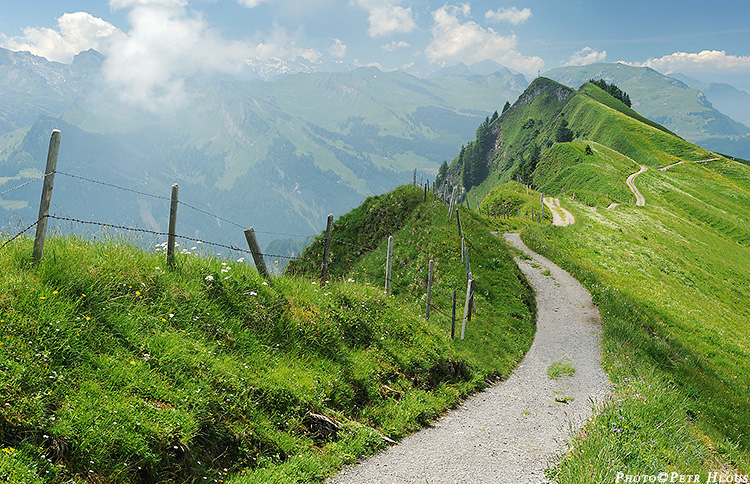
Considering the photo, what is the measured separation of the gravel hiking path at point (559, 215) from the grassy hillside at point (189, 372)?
4471 centimetres

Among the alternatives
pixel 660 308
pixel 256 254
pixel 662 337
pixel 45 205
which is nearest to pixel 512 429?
pixel 256 254

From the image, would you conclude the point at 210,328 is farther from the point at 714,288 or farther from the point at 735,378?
the point at 714,288

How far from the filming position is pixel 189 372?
7.83m

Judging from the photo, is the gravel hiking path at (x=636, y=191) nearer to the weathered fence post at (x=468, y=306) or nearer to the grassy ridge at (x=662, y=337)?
the grassy ridge at (x=662, y=337)

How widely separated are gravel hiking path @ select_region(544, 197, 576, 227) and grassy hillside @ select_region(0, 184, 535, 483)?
44710 millimetres

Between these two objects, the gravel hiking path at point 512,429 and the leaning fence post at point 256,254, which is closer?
the gravel hiking path at point 512,429

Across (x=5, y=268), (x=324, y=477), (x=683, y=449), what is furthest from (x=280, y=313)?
(x=683, y=449)

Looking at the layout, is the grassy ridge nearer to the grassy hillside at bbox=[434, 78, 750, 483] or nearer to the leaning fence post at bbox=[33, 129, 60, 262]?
the grassy hillside at bbox=[434, 78, 750, 483]

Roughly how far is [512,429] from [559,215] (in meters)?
54.1

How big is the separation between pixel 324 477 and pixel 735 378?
24.0 metres

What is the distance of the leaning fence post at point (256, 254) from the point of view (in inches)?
441

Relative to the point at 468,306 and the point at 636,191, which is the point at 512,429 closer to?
the point at 468,306

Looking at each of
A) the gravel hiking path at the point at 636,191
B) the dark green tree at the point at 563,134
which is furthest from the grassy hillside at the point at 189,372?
the dark green tree at the point at 563,134

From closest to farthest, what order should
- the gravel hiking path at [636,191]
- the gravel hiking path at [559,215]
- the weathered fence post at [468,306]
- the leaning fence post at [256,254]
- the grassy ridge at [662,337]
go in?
1. the grassy ridge at [662,337]
2. the leaning fence post at [256,254]
3. the weathered fence post at [468,306]
4. the gravel hiking path at [559,215]
5. the gravel hiking path at [636,191]
